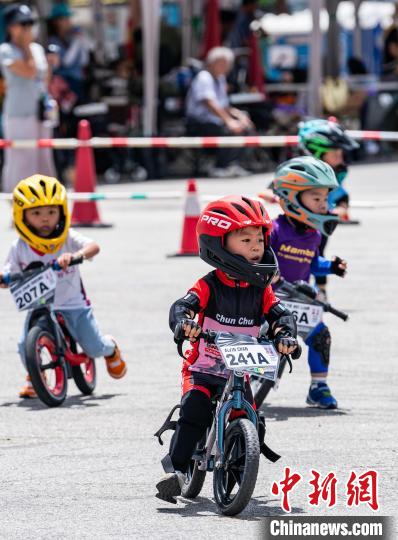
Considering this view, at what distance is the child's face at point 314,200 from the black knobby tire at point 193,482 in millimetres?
2416

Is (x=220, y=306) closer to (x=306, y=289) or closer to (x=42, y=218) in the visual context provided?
(x=306, y=289)

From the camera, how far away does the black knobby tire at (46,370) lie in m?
8.97

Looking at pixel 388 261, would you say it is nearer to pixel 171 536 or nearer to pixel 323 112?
pixel 171 536

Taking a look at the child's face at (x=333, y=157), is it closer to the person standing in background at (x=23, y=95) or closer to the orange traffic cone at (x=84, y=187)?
the person standing in background at (x=23, y=95)

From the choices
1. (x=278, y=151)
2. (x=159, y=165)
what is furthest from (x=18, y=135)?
(x=278, y=151)

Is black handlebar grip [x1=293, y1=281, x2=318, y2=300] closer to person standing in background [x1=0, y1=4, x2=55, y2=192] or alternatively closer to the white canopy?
person standing in background [x1=0, y1=4, x2=55, y2=192]

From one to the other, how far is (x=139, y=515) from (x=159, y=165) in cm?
1742

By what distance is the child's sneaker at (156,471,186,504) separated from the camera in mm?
6695

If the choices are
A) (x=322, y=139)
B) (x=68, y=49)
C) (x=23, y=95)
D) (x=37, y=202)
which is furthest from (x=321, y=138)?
(x=68, y=49)

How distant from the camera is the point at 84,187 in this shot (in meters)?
18.2

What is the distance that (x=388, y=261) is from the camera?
1543cm

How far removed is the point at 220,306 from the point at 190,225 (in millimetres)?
8857
